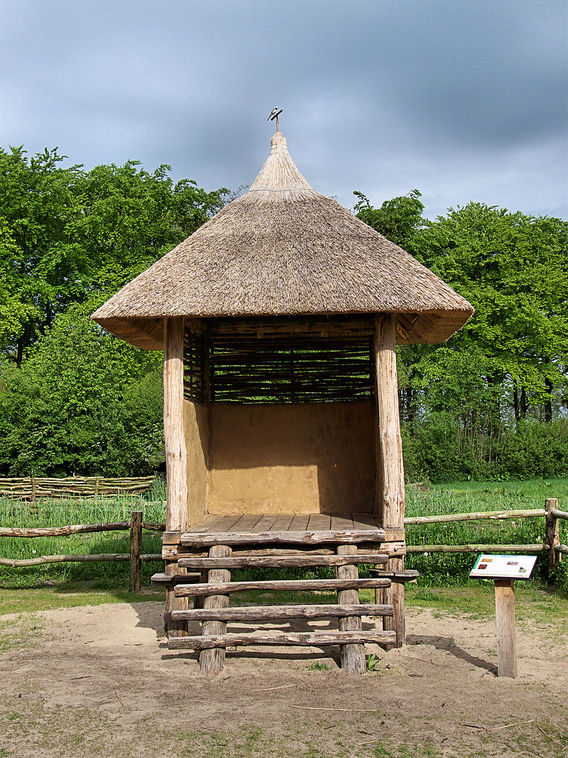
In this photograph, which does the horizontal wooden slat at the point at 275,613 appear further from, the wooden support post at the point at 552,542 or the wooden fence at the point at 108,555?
the wooden support post at the point at 552,542

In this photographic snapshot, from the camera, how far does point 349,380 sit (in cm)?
858

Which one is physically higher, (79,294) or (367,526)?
(79,294)

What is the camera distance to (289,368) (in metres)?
8.67

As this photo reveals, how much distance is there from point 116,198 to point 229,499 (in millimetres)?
18434

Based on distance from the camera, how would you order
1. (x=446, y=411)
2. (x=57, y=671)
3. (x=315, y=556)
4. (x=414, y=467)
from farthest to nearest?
(x=446, y=411)
(x=414, y=467)
(x=315, y=556)
(x=57, y=671)

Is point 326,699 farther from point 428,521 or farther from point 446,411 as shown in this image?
point 446,411

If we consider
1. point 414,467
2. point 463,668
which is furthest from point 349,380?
point 414,467

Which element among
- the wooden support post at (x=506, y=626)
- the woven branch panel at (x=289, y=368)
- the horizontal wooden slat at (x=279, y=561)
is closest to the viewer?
the wooden support post at (x=506, y=626)

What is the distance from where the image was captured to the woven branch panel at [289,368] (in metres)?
8.57

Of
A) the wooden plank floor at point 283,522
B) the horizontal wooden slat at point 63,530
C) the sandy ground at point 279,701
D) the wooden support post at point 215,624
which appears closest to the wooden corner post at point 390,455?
the wooden plank floor at point 283,522

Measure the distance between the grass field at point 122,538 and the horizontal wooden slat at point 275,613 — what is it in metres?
3.64

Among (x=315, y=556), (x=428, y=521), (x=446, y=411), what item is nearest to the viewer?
(x=315, y=556)

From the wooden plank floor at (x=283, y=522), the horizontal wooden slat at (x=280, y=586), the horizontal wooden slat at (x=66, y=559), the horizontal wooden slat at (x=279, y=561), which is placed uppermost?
the wooden plank floor at (x=283, y=522)

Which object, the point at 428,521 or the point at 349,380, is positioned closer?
the point at 349,380
